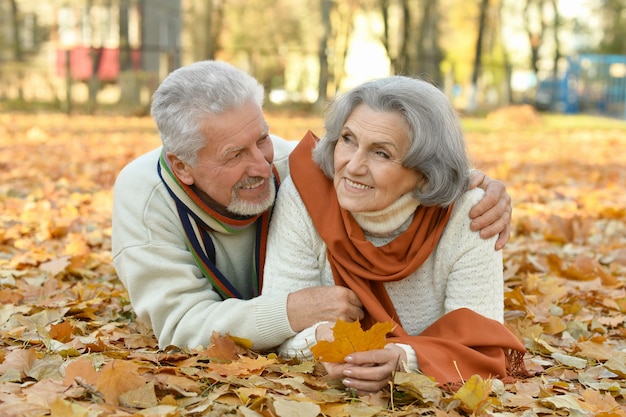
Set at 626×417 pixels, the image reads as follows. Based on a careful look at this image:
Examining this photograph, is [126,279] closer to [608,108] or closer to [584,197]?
[584,197]

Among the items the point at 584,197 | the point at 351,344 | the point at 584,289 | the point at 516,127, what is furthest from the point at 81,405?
the point at 516,127

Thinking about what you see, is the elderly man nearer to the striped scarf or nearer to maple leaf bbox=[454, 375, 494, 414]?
the striped scarf

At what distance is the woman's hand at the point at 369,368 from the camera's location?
2822 mm

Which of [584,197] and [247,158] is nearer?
[247,158]

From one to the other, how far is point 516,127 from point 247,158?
16738mm

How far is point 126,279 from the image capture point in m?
3.44

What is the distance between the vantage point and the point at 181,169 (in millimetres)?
3414

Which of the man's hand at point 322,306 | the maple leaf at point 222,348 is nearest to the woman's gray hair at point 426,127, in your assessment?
the man's hand at point 322,306

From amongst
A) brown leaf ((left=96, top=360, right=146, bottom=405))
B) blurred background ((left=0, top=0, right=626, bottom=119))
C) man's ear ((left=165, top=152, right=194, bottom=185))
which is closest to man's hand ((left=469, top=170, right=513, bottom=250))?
man's ear ((left=165, top=152, right=194, bottom=185))

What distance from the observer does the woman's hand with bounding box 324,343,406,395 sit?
282 centimetres

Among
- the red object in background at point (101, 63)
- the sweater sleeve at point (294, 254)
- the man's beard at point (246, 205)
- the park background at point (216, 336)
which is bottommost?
the red object in background at point (101, 63)

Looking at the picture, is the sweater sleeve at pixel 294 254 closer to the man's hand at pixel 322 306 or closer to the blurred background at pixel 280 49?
the man's hand at pixel 322 306

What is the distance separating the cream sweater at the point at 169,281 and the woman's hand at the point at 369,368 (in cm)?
39

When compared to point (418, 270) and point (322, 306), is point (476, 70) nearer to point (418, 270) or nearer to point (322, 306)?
point (418, 270)
